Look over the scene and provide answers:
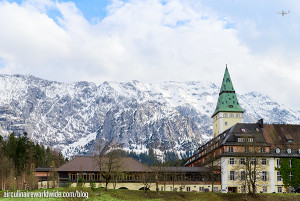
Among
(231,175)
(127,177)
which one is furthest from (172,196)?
(231,175)

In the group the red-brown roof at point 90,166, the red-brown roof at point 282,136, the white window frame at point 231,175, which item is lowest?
the white window frame at point 231,175

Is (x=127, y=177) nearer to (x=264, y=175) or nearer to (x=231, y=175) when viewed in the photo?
(x=231, y=175)

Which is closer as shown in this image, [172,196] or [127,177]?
[172,196]

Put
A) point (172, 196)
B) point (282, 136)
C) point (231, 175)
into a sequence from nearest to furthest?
point (172, 196) → point (231, 175) → point (282, 136)

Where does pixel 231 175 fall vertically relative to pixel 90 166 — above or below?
below

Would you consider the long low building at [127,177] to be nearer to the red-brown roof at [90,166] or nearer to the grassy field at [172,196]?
the red-brown roof at [90,166]

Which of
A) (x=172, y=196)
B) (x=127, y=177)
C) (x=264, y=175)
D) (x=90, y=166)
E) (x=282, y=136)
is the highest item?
(x=282, y=136)

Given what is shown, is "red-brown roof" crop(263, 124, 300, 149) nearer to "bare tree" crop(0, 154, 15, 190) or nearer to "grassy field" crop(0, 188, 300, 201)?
"grassy field" crop(0, 188, 300, 201)

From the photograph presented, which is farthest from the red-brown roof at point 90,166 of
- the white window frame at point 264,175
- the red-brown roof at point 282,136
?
the red-brown roof at point 282,136

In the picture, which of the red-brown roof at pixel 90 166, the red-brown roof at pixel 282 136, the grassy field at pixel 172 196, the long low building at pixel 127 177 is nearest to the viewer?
the grassy field at pixel 172 196

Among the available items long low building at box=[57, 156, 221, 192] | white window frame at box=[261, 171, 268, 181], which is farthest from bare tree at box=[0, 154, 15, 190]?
white window frame at box=[261, 171, 268, 181]

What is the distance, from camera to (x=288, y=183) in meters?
122

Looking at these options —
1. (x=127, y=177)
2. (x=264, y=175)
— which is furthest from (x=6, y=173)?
(x=264, y=175)

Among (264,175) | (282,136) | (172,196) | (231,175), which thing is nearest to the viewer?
(172,196)
